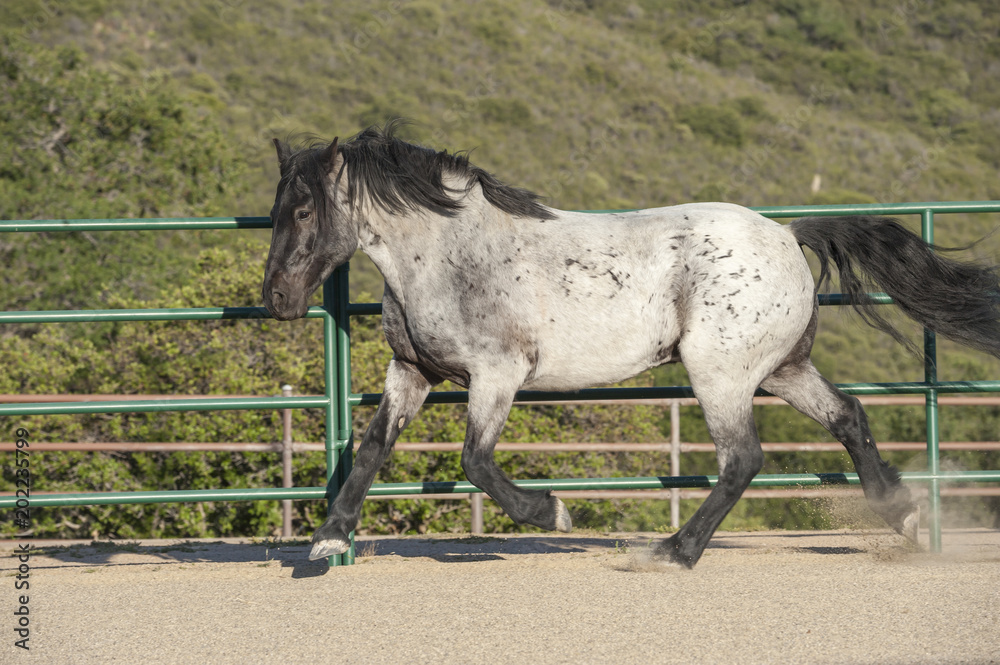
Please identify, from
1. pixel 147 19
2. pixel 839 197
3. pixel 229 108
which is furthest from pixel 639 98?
pixel 147 19

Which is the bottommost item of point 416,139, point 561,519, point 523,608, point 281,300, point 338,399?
point 523,608

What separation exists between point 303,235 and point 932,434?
2.93m

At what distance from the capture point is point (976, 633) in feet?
9.08

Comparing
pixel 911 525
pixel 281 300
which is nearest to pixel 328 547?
pixel 281 300

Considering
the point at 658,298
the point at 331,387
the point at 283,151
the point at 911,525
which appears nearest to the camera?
the point at 658,298

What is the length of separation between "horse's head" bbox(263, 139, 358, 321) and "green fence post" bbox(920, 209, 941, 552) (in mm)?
2615

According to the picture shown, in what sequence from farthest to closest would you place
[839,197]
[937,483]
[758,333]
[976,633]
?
[839,197] → [937,483] → [758,333] → [976,633]

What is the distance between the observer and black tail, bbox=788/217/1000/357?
4102mm

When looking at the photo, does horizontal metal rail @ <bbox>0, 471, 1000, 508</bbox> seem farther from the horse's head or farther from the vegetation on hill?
the horse's head

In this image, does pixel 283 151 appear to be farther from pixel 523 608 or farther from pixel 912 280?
pixel 912 280

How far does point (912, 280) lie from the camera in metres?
4.13

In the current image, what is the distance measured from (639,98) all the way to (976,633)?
139ft

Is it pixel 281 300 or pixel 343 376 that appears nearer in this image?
pixel 281 300

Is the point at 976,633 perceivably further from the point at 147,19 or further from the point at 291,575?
the point at 147,19
